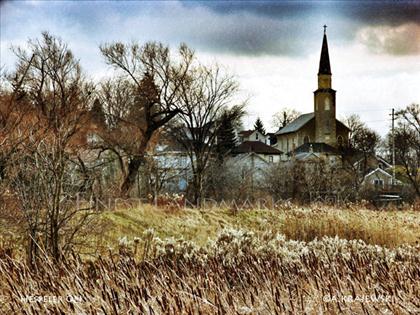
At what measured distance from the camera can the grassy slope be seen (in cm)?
903

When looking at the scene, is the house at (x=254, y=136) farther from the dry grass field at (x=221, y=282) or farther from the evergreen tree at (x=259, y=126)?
the dry grass field at (x=221, y=282)

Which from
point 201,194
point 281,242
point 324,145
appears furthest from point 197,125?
point 324,145

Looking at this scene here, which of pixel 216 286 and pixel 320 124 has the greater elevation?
pixel 320 124

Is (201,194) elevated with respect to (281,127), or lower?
lower

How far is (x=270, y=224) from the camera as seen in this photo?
1066 cm

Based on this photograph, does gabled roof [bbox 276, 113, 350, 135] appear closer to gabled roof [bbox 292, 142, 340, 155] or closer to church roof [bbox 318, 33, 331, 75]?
gabled roof [bbox 292, 142, 340, 155]

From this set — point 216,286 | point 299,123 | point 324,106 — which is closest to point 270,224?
point 216,286

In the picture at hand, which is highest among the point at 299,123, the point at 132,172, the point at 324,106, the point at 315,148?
the point at 324,106

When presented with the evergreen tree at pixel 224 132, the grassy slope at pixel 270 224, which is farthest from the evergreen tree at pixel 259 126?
the grassy slope at pixel 270 224

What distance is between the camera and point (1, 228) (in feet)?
18.6

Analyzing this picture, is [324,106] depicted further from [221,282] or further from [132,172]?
[221,282]

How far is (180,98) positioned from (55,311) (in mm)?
17020

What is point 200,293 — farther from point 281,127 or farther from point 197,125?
point 281,127

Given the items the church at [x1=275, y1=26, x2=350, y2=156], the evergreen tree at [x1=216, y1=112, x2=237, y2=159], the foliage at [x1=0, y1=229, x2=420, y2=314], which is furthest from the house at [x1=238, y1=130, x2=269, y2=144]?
the foliage at [x1=0, y1=229, x2=420, y2=314]
